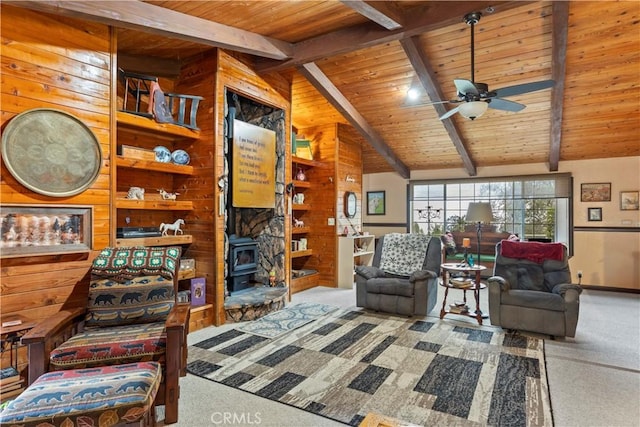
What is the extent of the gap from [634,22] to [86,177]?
559 centimetres

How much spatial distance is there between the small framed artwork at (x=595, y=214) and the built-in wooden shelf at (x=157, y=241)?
22.6 ft

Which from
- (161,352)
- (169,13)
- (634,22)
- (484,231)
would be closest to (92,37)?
(169,13)

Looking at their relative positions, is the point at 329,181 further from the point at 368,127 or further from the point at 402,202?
the point at 402,202

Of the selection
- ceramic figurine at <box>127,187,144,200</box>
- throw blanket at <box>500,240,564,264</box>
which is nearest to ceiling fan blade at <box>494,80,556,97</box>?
throw blanket at <box>500,240,564,264</box>

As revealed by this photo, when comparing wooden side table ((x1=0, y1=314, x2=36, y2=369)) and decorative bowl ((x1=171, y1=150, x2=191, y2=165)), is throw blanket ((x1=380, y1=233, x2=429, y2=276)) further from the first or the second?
wooden side table ((x1=0, y1=314, x2=36, y2=369))

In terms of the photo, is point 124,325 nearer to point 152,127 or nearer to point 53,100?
point 53,100

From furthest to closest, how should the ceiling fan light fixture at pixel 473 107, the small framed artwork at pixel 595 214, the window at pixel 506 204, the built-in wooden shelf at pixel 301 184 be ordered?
the window at pixel 506 204, the small framed artwork at pixel 595 214, the built-in wooden shelf at pixel 301 184, the ceiling fan light fixture at pixel 473 107

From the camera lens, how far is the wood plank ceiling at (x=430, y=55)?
3.23 meters

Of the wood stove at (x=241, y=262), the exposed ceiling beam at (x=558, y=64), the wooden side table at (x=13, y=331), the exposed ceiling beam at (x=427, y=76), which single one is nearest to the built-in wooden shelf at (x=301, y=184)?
the wood stove at (x=241, y=262)

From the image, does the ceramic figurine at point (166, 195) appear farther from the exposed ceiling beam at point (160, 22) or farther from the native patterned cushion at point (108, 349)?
the native patterned cushion at point (108, 349)

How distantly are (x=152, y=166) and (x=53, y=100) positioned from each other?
103 cm

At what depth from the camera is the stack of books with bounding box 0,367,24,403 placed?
238 cm

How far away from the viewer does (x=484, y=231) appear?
7.24 metres

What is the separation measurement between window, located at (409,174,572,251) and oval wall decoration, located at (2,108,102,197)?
6.44m
